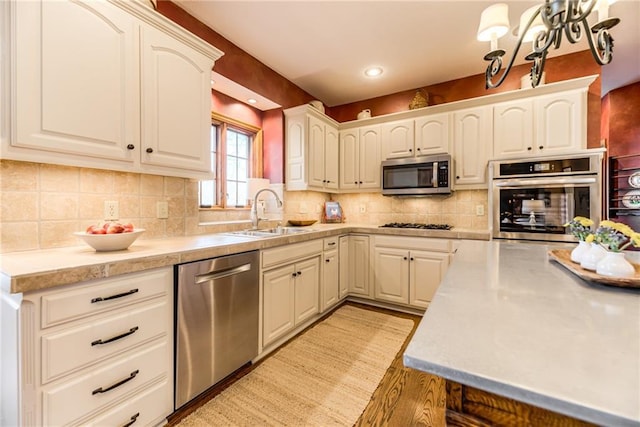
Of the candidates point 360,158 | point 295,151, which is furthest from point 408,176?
point 295,151

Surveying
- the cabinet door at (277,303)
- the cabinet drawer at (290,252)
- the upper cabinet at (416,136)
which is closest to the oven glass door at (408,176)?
the upper cabinet at (416,136)

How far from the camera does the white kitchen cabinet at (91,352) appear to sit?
1.02 meters

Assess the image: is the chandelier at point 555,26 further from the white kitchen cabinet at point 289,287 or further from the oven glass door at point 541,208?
the white kitchen cabinet at point 289,287

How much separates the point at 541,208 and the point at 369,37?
212 centimetres

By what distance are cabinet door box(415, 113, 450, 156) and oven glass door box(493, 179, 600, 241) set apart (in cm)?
76

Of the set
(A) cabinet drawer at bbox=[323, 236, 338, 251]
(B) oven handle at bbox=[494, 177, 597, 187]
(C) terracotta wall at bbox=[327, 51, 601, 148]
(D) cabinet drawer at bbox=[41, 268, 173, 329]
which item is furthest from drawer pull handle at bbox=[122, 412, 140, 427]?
(C) terracotta wall at bbox=[327, 51, 601, 148]

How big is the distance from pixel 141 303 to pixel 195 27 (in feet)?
6.90

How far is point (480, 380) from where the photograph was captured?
0.48m

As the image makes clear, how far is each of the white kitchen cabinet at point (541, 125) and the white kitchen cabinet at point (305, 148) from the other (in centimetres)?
183

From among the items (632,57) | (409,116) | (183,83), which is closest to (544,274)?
(183,83)

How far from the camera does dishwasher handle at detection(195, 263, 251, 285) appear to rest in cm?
156

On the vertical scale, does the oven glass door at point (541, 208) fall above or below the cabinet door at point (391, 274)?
above

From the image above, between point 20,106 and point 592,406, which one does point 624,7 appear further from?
point 20,106

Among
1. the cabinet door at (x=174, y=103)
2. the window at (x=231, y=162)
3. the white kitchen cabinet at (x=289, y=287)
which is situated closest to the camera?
the cabinet door at (x=174, y=103)
